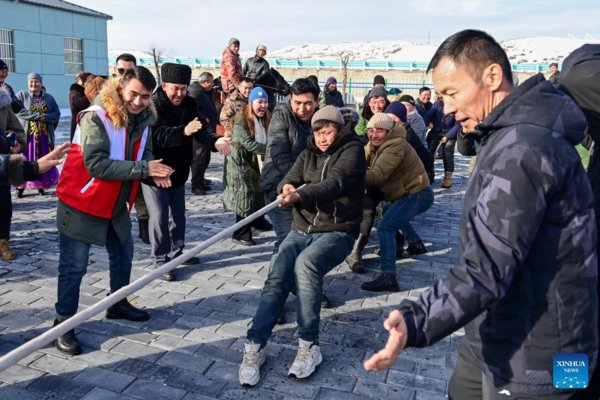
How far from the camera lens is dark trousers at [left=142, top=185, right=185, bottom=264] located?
522 centimetres

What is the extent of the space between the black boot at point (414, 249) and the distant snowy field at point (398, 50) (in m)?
68.5

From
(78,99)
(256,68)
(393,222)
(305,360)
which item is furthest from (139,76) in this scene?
(256,68)

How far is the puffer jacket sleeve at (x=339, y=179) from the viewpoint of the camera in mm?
3830

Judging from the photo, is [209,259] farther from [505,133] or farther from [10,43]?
[10,43]

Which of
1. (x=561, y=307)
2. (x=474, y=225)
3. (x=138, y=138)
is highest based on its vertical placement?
(x=138, y=138)

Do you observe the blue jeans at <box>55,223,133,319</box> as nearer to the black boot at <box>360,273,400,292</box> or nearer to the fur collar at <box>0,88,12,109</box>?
the black boot at <box>360,273,400,292</box>

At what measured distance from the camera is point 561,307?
171 cm

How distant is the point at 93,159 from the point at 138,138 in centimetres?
51

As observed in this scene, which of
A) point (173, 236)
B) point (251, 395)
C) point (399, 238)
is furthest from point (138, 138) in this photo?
point (399, 238)

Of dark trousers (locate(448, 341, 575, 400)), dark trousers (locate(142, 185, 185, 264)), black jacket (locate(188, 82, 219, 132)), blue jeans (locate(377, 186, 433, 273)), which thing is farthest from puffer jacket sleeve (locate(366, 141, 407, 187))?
black jacket (locate(188, 82, 219, 132))

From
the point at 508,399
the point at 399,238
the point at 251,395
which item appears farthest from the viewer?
the point at 399,238

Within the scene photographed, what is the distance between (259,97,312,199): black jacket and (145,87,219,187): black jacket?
754 mm

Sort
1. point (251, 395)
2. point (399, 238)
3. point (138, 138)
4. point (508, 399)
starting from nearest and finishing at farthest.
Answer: point (508, 399), point (251, 395), point (138, 138), point (399, 238)

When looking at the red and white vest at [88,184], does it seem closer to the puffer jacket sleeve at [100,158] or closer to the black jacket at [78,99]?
the puffer jacket sleeve at [100,158]
